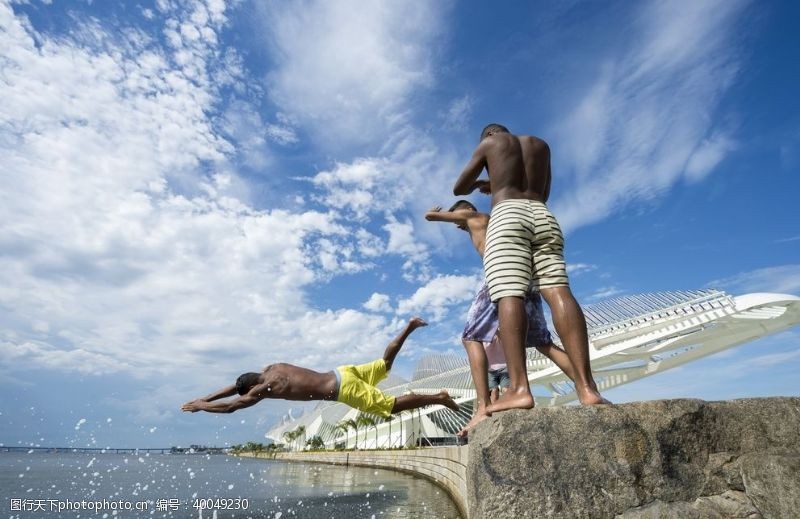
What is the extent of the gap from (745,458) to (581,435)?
0.81 meters

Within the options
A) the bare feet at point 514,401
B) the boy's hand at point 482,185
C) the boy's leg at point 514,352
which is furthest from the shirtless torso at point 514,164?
the bare feet at point 514,401

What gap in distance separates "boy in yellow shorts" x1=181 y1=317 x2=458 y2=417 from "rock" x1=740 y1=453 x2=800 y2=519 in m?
4.45

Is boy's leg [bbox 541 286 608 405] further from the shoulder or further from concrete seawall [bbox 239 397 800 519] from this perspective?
the shoulder

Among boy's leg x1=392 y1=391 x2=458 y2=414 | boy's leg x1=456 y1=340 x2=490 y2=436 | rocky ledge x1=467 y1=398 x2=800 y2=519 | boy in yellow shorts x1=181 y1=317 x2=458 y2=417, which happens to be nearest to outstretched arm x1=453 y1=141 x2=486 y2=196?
boy's leg x1=456 y1=340 x2=490 y2=436

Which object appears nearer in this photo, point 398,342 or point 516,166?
point 516,166

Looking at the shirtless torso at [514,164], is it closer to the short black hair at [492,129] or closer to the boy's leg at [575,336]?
the short black hair at [492,129]

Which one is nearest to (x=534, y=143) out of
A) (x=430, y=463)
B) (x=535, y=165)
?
(x=535, y=165)

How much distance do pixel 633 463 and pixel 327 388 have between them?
525 cm

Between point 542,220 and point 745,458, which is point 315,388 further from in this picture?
point 745,458

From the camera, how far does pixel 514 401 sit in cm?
266

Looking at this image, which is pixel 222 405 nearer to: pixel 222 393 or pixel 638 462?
pixel 222 393

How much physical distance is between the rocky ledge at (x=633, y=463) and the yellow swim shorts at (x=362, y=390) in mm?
4861

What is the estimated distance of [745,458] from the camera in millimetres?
2178

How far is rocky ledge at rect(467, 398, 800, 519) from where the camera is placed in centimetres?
204
